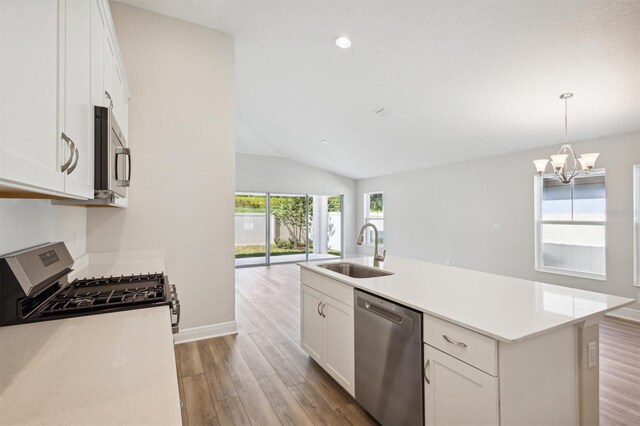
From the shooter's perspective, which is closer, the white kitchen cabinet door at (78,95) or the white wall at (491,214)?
the white kitchen cabinet door at (78,95)

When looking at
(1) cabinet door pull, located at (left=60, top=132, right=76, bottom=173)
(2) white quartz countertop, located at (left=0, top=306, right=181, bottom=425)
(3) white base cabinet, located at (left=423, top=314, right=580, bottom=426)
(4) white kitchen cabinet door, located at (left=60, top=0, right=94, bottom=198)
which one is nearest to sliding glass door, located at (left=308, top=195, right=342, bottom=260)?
(3) white base cabinet, located at (left=423, top=314, right=580, bottom=426)

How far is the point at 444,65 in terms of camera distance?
3250 mm

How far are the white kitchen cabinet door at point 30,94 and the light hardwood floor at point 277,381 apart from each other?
1.87 metres

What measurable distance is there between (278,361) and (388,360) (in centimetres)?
137

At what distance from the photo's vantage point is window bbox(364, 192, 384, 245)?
8500 millimetres

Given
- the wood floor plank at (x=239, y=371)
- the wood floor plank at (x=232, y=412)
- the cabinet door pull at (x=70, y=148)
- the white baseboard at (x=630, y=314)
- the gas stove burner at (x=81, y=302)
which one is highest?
the cabinet door pull at (x=70, y=148)

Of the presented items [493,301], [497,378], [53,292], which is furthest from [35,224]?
[493,301]

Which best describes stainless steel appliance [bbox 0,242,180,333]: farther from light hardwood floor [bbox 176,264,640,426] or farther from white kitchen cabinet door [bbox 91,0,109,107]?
light hardwood floor [bbox 176,264,640,426]

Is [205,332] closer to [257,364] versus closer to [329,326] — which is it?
[257,364]

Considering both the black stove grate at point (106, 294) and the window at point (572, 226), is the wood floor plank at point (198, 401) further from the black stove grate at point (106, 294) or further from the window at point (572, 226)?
the window at point (572, 226)

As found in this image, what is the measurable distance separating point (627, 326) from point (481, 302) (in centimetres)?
370

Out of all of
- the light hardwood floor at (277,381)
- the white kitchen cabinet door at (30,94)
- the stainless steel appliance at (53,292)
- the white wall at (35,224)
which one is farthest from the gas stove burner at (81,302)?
the light hardwood floor at (277,381)

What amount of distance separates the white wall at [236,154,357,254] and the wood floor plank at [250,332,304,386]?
5187mm

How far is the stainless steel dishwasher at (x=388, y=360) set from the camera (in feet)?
5.07
